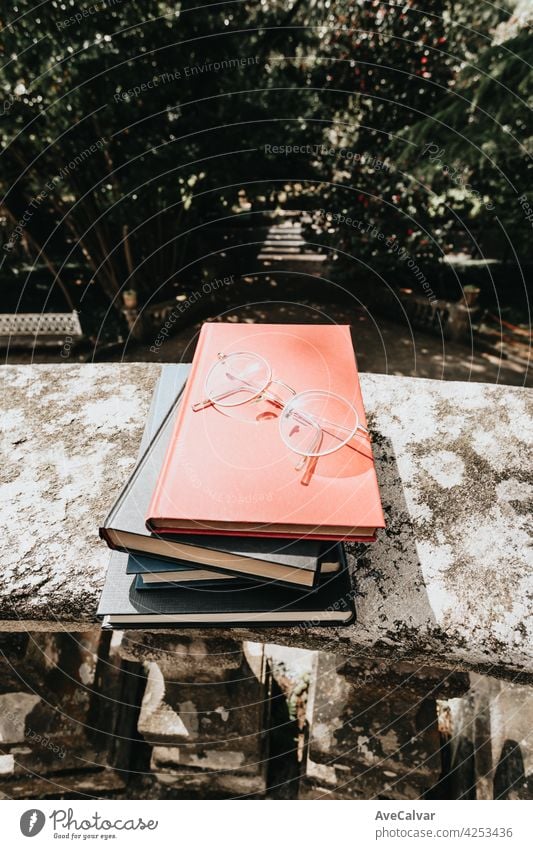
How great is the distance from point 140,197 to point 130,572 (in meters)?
5.45

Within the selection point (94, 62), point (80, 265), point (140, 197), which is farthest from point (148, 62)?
point (80, 265)

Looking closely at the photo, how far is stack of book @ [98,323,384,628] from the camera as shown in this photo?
1084 millimetres

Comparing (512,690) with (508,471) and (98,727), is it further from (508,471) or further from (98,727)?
(98,727)

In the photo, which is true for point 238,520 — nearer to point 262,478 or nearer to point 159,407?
point 262,478

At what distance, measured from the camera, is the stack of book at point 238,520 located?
42.7 inches

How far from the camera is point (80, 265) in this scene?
7586 mm

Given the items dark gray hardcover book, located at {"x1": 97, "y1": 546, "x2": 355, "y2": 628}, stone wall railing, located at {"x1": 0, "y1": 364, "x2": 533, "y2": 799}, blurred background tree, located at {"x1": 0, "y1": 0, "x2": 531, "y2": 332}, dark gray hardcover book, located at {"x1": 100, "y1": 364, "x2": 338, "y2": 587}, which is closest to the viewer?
dark gray hardcover book, located at {"x1": 100, "y1": 364, "x2": 338, "y2": 587}

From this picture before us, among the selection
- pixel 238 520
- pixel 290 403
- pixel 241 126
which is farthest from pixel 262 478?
pixel 241 126

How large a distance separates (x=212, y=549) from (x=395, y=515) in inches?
26.6

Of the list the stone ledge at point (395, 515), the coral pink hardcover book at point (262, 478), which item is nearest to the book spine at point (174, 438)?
the coral pink hardcover book at point (262, 478)

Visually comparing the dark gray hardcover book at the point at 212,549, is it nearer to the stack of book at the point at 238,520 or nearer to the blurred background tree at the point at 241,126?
the stack of book at the point at 238,520

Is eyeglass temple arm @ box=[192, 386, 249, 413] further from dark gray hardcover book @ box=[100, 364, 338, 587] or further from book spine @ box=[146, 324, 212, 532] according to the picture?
dark gray hardcover book @ box=[100, 364, 338, 587]

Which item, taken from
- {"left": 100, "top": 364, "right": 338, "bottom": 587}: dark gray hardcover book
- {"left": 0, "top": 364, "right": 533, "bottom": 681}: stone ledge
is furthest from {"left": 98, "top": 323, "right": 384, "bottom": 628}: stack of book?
{"left": 0, "top": 364, "right": 533, "bottom": 681}: stone ledge

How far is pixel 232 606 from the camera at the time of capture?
1.20 m
